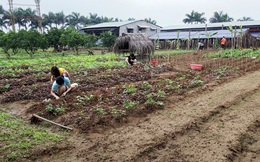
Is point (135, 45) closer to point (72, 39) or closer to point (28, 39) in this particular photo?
point (72, 39)

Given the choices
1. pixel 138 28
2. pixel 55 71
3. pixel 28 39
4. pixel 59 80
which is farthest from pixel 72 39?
pixel 138 28

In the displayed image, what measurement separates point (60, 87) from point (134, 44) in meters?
8.89

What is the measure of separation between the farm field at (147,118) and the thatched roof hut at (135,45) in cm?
649

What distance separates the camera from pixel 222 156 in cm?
372

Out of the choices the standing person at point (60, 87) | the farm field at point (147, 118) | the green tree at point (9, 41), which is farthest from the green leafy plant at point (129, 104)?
the green tree at point (9, 41)

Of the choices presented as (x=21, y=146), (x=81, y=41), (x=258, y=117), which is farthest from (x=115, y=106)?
(x=81, y=41)

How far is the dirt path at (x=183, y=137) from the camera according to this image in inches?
149

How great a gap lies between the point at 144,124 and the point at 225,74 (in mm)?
6334

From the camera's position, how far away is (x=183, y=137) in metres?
4.41

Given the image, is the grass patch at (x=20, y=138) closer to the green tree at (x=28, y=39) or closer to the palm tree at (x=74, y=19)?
the green tree at (x=28, y=39)

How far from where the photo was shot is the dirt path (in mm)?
3773

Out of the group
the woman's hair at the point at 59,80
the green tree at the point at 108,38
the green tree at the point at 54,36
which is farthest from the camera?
the green tree at the point at 108,38

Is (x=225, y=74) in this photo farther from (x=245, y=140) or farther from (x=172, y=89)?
(x=245, y=140)

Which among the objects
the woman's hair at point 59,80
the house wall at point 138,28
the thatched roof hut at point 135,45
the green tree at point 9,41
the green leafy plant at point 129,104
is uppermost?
the house wall at point 138,28
